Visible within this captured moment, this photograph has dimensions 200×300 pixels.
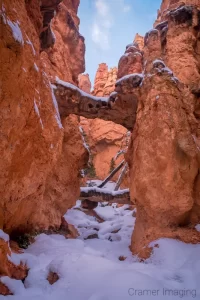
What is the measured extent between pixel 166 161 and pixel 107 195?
Result: 7.81 meters

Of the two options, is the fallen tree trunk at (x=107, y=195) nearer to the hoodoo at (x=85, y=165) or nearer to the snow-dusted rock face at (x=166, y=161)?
the hoodoo at (x=85, y=165)

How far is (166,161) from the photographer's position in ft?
25.5

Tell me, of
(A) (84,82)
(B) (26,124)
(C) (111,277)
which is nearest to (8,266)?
(C) (111,277)

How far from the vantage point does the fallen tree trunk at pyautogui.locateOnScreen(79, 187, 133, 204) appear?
1469cm

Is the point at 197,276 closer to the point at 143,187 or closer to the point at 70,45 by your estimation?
the point at 143,187

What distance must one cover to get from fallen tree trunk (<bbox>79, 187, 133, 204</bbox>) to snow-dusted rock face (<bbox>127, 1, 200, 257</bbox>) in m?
5.35

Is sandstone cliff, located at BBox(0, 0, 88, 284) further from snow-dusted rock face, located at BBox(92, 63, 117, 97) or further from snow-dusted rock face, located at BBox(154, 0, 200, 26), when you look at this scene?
snow-dusted rock face, located at BBox(92, 63, 117, 97)

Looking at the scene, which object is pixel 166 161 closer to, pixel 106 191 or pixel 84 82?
pixel 106 191

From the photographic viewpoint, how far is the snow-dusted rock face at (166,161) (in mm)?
7719

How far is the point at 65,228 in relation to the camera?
11031mm

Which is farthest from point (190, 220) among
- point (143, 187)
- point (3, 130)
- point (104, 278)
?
point (3, 130)

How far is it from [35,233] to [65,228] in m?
3.06

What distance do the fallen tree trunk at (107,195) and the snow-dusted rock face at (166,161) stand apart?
5353 millimetres

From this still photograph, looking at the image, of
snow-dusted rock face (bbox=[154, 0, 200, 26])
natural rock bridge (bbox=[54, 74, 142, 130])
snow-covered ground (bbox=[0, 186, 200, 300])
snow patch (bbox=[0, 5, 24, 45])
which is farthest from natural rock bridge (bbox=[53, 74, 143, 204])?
snow-dusted rock face (bbox=[154, 0, 200, 26])
